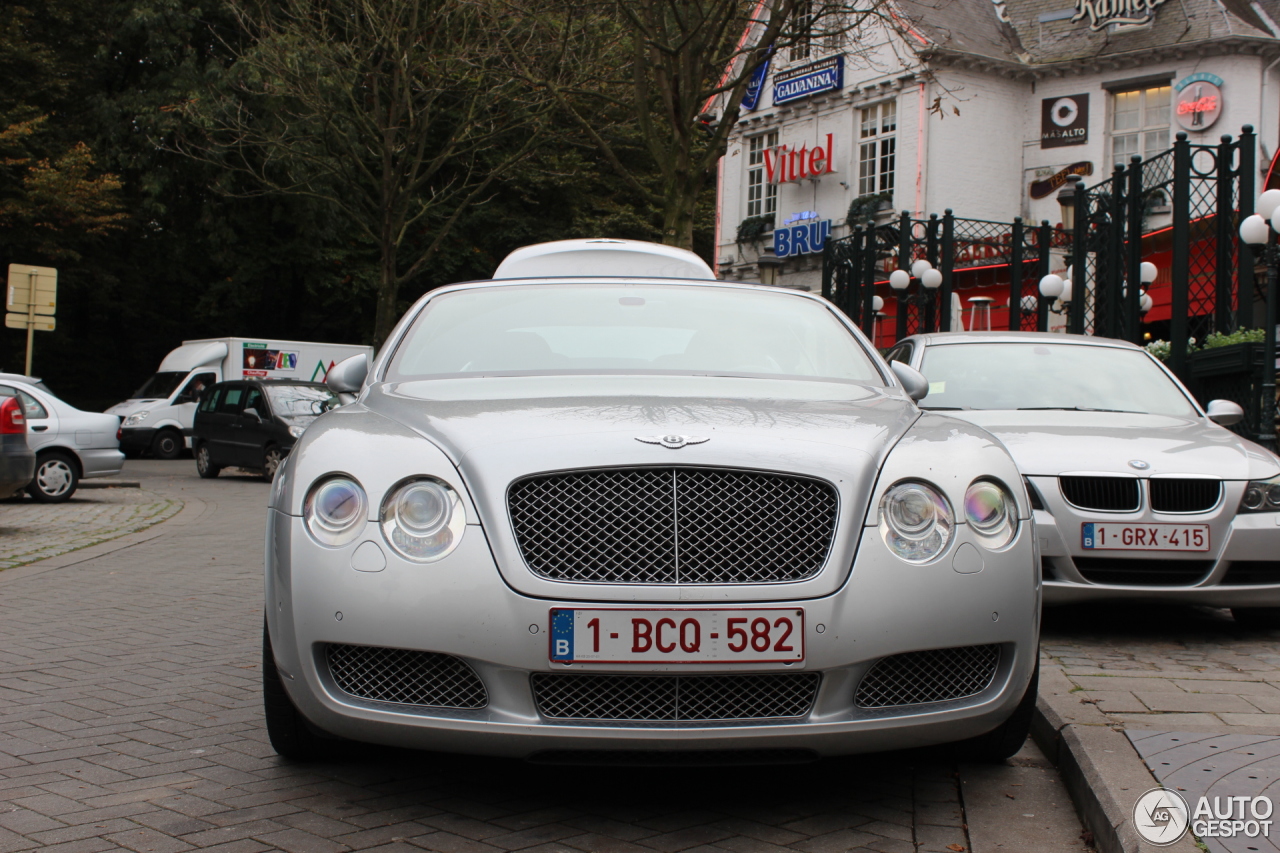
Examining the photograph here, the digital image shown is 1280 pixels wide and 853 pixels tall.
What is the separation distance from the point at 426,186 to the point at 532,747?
33.0 meters

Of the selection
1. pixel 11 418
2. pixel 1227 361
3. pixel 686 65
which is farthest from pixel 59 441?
pixel 1227 361

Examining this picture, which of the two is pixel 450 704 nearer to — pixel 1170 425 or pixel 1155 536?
pixel 1155 536

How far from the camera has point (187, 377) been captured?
28562 millimetres

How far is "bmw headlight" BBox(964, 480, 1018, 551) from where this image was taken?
3.56 meters

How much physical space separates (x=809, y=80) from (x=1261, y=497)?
100ft

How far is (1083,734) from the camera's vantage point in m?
3.97

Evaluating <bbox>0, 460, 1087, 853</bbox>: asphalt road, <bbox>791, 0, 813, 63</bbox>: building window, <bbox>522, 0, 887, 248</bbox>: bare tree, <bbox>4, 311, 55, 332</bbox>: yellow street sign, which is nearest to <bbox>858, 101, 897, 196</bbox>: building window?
<bbox>522, 0, 887, 248</bbox>: bare tree

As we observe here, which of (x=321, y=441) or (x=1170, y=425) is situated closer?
(x=321, y=441)

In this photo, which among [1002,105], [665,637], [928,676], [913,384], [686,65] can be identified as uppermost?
[1002,105]

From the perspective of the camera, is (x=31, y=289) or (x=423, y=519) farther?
(x=31, y=289)

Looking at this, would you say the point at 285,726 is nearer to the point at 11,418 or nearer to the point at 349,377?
the point at 349,377

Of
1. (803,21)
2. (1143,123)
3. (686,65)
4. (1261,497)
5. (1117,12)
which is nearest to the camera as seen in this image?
(1261,497)

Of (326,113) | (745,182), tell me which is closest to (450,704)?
(326,113)

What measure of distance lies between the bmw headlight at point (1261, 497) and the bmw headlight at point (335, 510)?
423 cm
